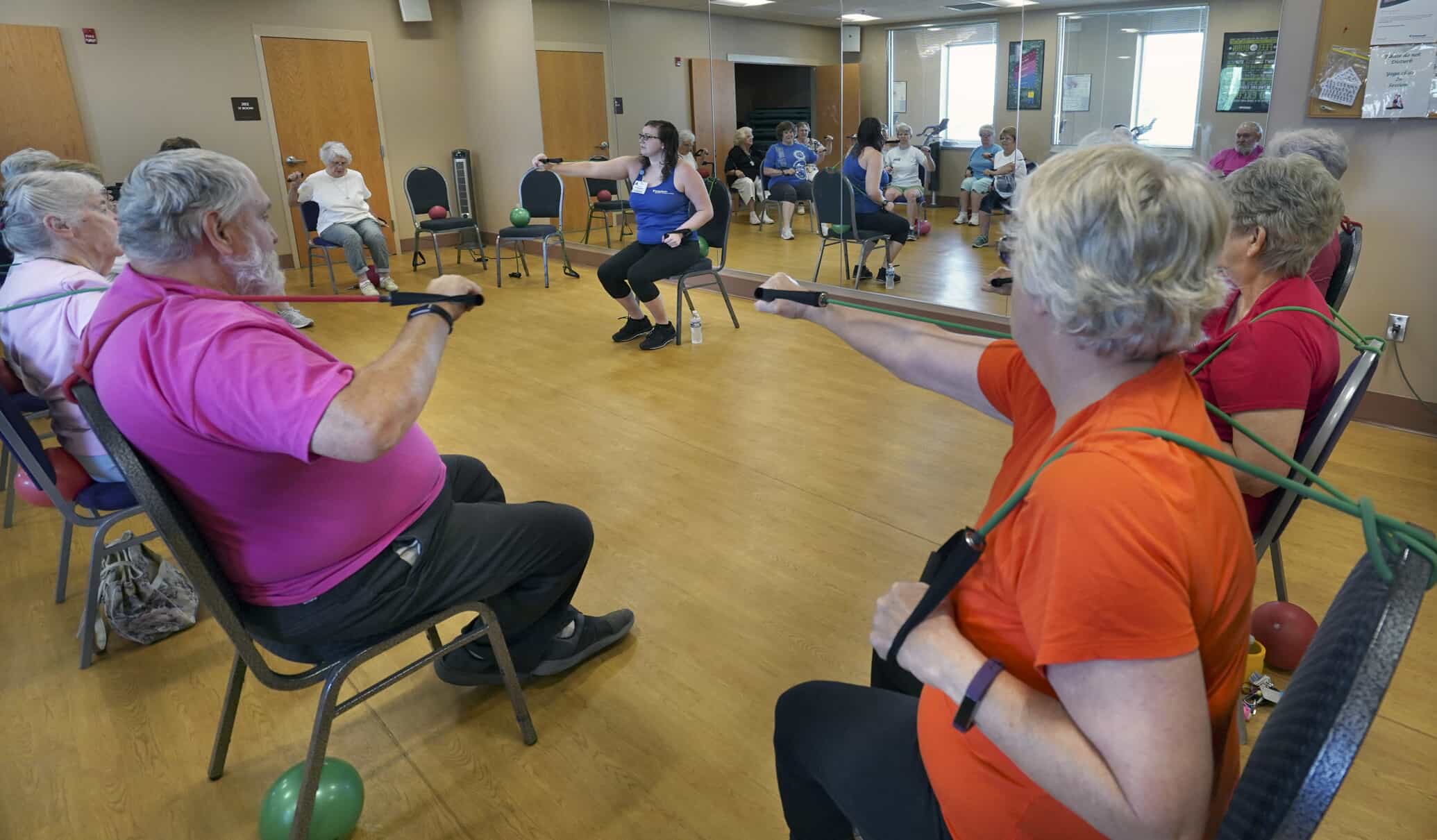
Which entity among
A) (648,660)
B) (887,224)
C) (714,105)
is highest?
(714,105)

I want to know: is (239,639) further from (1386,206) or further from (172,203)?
(1386,206)

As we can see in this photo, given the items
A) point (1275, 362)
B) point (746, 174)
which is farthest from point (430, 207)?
point (1275, 362)

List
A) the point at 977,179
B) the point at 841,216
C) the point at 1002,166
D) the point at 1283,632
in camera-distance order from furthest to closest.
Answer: the point at 841,216 → the point at 977,179 → the point at 1002,166 → the point at 1283,632

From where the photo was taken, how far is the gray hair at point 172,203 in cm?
133

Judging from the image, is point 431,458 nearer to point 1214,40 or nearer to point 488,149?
point 1214,40

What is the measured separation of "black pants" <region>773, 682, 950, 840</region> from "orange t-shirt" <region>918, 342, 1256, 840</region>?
6 cm

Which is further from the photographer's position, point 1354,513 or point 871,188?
point 871,188

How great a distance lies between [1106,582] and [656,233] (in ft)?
14.8

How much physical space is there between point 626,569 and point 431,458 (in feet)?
3.25

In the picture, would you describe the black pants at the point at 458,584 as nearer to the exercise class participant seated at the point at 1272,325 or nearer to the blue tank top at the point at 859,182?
the exercise class participant seated at the point at 1272,325

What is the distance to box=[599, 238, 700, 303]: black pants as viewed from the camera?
15.6ft

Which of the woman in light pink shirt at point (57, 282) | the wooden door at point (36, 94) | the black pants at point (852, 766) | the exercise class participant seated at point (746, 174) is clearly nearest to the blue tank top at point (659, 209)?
the woman in light pink shirt at point (57, 282)

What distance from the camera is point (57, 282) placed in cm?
217

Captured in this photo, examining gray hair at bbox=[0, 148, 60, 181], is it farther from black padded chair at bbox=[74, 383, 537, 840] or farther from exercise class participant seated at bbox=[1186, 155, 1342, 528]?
exercise class participant seated at bbox=[1186, 155, 1342, 528]
